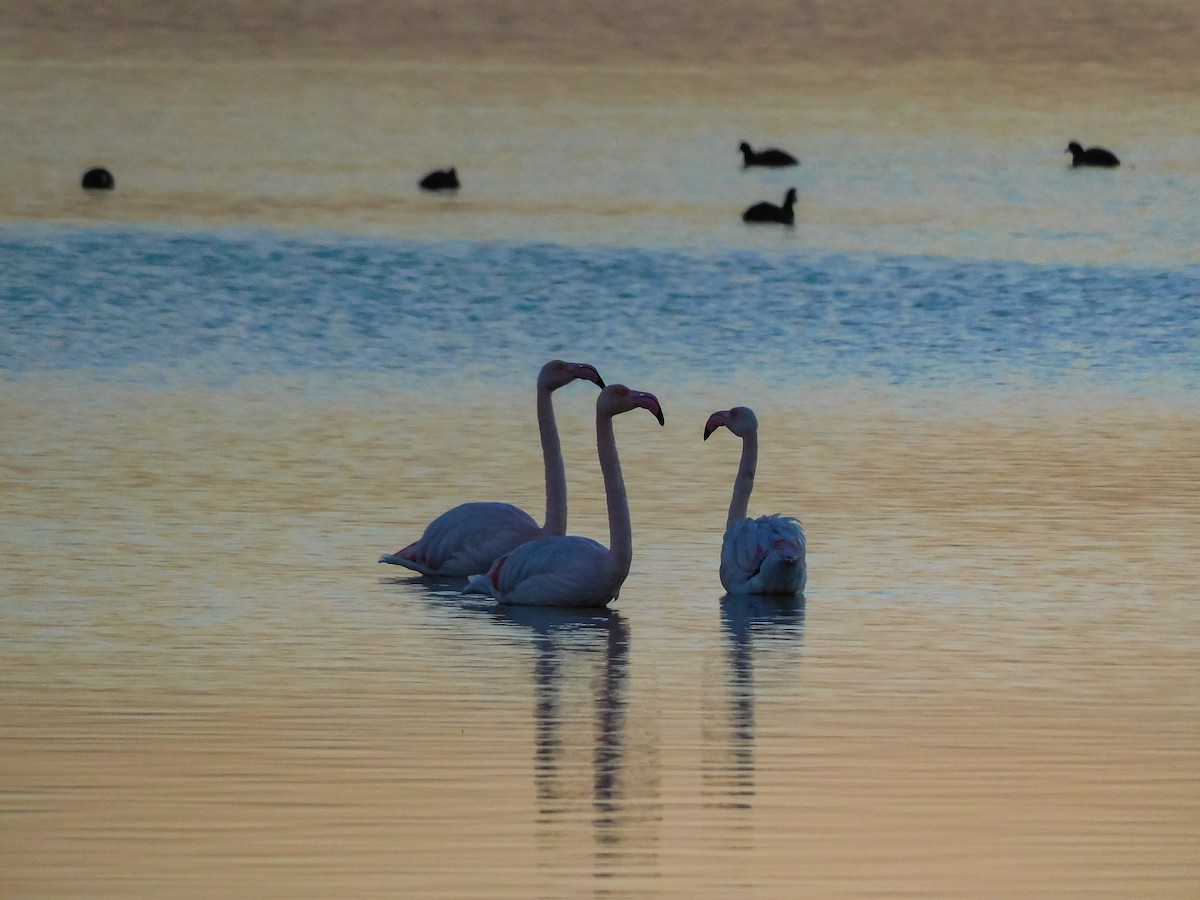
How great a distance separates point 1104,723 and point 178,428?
31.6 ft

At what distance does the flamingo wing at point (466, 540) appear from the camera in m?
12.6

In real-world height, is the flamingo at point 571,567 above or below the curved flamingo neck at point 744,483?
below

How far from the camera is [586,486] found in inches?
594

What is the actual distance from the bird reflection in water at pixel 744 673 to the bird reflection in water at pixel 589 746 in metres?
0.22

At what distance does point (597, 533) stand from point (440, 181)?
31.8 m

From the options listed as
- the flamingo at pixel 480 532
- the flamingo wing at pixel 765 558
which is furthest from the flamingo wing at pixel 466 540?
the flamingo wing at pixel 765 558

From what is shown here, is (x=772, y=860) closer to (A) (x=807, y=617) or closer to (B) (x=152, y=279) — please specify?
(A) (x=807, y=617)

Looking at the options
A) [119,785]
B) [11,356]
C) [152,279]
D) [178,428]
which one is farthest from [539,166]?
[119,785]

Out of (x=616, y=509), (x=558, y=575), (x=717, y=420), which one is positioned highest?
(x=717, y=420)

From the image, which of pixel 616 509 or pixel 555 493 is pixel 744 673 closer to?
pixel 616 509

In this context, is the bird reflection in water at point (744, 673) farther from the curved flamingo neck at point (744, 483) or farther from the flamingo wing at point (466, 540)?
the flamingo wing at point (466, 540)

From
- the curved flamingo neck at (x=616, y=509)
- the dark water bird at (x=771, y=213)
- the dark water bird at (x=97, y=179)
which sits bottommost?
the curved flamingo neck at (x=616, y=509)

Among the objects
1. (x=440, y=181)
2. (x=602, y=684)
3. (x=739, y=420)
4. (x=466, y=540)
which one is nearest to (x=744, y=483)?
(x=739, y=420)

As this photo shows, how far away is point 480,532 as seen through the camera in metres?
12.8
